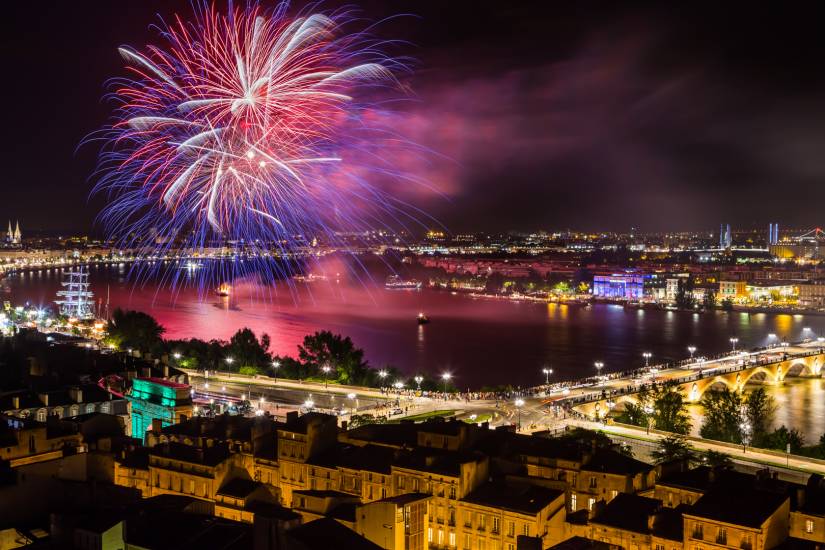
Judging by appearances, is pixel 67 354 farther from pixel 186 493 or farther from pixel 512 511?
pixel 512 511

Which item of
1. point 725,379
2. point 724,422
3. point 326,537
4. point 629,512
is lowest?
point 725,379

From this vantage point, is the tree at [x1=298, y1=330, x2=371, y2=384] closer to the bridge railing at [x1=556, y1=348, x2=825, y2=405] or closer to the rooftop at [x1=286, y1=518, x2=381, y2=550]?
the bridge railing at [x1=556, y1=348, x2=825, y2=405]

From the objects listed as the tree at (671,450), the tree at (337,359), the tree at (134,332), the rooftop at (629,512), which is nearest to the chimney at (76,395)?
the rooftop at (629,512)

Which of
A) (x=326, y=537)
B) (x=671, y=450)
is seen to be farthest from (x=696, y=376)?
(x=326, y=537)

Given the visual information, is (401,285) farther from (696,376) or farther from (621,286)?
(696,376)

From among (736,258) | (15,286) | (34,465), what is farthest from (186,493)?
(736,258)

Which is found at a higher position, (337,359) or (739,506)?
(739,506)

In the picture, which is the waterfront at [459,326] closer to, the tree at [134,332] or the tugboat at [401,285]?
the tree at [134,332]
